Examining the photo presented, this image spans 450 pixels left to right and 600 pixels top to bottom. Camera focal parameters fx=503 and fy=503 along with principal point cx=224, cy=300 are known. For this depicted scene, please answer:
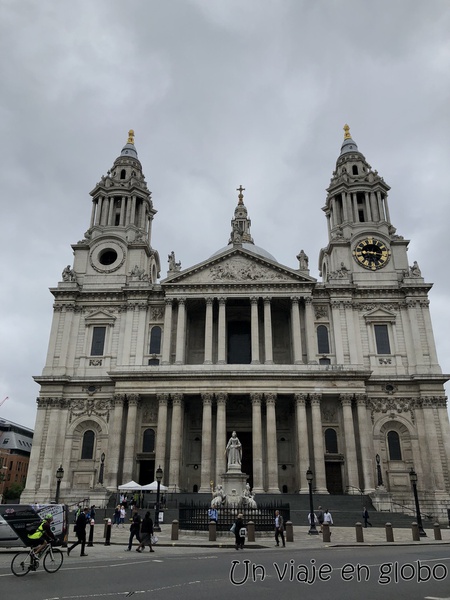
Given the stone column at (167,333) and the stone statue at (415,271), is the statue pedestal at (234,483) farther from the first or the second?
the stone statue at (415,271)

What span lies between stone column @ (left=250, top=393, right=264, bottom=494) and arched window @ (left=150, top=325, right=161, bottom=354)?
1054cm

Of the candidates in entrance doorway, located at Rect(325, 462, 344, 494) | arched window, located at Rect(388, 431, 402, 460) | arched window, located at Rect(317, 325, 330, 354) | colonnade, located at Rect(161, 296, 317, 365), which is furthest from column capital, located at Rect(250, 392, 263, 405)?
arched window, located at Rect(388, 431, 402, 460)

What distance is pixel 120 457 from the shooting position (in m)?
42.2

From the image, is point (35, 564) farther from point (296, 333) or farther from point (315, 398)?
point (296, 333)

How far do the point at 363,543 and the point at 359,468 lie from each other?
19405 mm

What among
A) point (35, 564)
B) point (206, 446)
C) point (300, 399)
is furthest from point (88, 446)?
point (35, 564)

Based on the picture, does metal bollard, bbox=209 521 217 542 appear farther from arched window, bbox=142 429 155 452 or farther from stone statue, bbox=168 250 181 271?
stone statue, bbox=168 250 181 271

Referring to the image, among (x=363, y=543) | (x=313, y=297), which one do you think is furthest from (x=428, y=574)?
(x=313, y=297)

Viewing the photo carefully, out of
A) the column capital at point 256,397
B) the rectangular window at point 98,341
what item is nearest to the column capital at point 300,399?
the column capital at point 256,397

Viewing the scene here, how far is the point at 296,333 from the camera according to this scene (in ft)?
151

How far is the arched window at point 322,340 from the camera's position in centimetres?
4672

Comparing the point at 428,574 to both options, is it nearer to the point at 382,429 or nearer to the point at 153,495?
the point at 153,495

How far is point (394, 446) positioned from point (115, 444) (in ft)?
78.1

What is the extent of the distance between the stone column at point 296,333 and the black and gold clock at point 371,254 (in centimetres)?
932
